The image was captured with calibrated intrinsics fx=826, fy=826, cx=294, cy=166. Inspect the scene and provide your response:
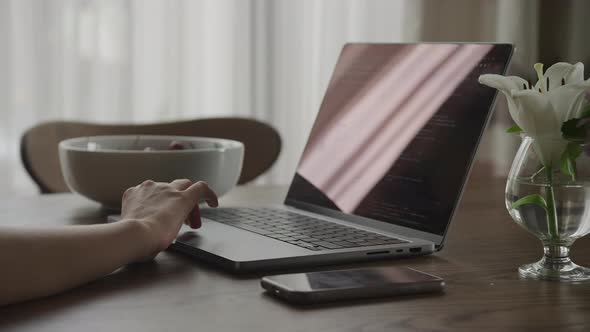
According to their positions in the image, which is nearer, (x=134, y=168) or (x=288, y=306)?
(x=288, y=306)

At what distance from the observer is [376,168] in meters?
1.14

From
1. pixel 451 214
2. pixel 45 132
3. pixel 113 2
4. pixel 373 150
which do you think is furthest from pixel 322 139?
pixel 113 2

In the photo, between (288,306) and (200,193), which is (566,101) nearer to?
(288,306)

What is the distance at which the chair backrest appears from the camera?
1.81 m

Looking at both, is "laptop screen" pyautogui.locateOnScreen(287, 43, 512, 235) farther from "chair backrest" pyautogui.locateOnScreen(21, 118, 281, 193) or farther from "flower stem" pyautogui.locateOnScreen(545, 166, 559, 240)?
"chair backrest" pyautogui.locateOnScreen(21, 118, 281, 193)

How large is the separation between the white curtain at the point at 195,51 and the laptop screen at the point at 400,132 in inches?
65.1

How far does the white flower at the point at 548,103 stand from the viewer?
2.53 feet

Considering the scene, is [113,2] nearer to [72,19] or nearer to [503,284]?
[72,19]

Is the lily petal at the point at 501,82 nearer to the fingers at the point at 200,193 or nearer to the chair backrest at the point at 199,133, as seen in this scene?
the fingers at the point at 200,193

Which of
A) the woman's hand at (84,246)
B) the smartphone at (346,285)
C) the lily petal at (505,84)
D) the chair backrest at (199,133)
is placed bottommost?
the chair backrest at (199,133)

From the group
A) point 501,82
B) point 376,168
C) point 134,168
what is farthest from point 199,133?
point 501,82

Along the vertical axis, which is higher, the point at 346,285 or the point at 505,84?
the point at 505,84

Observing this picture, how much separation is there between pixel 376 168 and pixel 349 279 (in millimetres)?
405

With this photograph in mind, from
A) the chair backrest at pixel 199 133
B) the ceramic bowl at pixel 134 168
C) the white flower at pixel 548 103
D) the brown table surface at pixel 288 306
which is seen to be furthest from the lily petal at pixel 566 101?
the chair backrest at pixel 199 133
